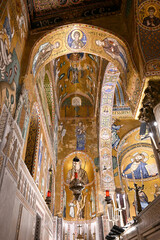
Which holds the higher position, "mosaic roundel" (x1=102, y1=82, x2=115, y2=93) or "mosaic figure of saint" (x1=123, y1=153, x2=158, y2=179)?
"mosaic roundel" (x1=102, y1=82, x2=115, y2=93)

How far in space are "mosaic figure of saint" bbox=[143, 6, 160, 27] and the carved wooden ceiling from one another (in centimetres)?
139

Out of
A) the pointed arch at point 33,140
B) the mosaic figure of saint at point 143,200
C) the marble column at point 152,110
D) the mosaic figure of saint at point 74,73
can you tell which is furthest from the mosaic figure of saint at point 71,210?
the marble column at point 152,110

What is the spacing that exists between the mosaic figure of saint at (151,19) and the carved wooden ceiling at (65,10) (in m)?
1.39

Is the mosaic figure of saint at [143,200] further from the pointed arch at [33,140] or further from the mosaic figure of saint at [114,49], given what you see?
the mosaic figure of saint at [114,49]

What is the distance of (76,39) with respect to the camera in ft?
20.7

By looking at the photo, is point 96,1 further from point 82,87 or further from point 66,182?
point 66,182

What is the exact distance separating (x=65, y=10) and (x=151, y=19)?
2.74m

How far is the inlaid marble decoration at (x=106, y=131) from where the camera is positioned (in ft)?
32.1

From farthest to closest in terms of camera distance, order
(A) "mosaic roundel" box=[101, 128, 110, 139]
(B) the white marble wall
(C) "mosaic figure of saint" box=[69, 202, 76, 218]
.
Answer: (C) "mosaic figure of saint" box=[69, 202, 76, 218] → (A) "mosaic roundel" box=[101, 128, 110, 139] → (B) the white marble wall

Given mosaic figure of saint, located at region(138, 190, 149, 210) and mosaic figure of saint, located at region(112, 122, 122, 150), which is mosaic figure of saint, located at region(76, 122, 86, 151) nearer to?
mosaic figure of saint, located at region(112, 122, 122, 150)

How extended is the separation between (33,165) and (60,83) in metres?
6.89

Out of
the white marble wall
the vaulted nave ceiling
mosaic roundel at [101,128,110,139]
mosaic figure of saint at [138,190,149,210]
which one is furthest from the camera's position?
mosaic figure of saint at [138,190,149,210]

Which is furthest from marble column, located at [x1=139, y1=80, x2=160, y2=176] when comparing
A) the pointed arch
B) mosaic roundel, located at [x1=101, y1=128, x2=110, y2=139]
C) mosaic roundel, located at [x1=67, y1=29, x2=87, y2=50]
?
mosaic roundel, located at [x1=101, y1=128, x2=110, y2=139]

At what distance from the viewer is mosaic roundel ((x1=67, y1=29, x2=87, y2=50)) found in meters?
6.19
